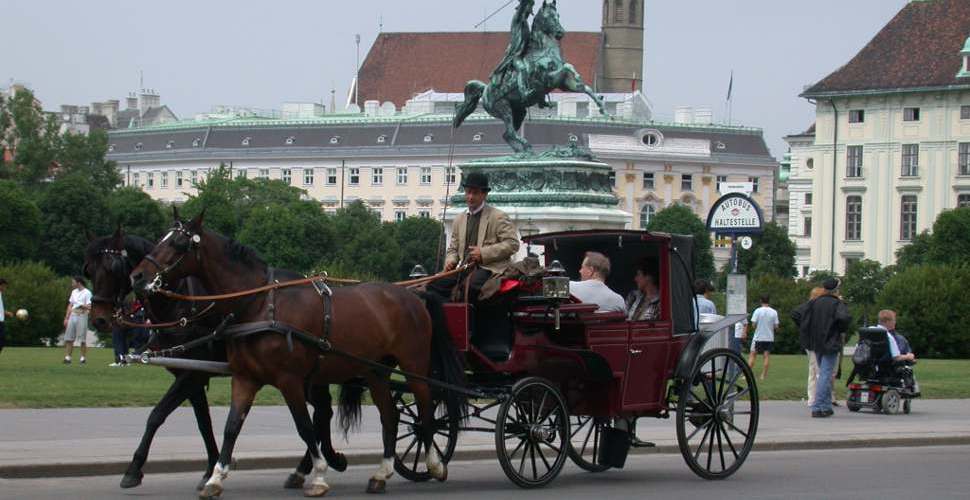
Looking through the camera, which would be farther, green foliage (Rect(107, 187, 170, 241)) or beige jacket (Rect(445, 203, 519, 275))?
green foliage (Rect(107, 187, 170, 241))

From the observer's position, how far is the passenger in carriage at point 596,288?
1662 centimetres

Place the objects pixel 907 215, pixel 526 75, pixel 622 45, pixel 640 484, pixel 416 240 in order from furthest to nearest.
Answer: pixel 622 45 → pixel 416 240 → pixel 907 215 → pixel 526 75 → pixel 640 484

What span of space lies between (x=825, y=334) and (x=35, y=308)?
28.0m

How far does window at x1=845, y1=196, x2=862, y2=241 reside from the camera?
11150 cm

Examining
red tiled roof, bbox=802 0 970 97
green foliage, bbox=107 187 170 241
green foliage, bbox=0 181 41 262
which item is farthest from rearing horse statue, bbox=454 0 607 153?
green foliage, bbox=107 187 170 241

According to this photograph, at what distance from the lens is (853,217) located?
367 ft

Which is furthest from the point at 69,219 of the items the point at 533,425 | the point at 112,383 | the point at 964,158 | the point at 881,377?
the point at 533,425

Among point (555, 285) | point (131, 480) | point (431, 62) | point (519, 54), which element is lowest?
point (131, 480)

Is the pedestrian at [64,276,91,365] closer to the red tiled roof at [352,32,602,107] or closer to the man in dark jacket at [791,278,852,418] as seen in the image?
the man in dark jacket at [791,278,852,418]

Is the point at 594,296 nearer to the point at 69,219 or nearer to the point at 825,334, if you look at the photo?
the point at 825,334

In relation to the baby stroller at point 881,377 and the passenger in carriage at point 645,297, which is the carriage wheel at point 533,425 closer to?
the passenger in carriage at point 645,297

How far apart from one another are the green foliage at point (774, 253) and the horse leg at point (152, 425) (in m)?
106

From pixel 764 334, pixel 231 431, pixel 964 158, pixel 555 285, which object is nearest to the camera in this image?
pixel 231 431

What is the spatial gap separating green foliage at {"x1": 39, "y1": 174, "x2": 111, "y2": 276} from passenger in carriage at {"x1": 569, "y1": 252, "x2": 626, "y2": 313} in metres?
85.4
